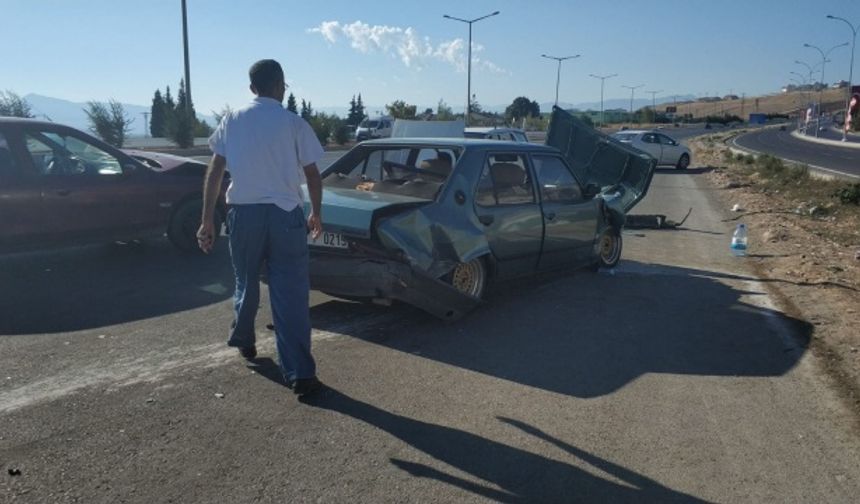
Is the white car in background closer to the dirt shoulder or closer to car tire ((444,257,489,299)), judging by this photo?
the dirt shoulder

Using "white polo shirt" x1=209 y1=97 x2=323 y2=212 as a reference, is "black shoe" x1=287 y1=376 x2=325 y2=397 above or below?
below

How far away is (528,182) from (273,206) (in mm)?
3307

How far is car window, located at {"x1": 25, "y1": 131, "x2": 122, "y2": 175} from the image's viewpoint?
23.7ft

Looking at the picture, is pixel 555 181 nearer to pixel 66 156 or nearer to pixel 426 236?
pixel 426 236

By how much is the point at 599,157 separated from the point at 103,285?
7.18m

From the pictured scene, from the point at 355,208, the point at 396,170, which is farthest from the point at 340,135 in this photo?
the point at 355,208

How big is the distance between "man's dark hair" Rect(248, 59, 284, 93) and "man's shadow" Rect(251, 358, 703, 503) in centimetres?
187

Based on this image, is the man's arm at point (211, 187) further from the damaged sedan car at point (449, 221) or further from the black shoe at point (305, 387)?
the damaged sedan car at point (449, 221)

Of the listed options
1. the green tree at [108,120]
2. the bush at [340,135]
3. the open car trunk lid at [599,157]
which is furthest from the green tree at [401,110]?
the open car trunk lid at [599,157]

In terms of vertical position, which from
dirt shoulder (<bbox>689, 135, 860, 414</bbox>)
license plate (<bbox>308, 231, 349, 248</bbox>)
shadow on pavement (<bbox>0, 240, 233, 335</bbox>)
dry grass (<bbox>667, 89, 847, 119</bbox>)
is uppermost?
dry grass (<bbox>667, 89, 847, 119</bbox>)

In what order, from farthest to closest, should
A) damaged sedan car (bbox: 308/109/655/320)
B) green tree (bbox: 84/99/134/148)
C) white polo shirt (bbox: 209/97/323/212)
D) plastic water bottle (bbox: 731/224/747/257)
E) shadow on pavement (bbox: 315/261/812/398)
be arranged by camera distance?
green tree (bbox: 84/99/134/148) < plastic water bottle (bbox: 731/224/747/257) < damaged sedan car (bbox: 308/109/655/320) < shadow on pavement (bbox: 315/261/812/398) < white polo shirt (bbox: 209/97/323/212)

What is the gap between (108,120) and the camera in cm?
3225

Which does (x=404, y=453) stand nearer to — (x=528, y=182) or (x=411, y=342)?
Result: (x=411, y=342)

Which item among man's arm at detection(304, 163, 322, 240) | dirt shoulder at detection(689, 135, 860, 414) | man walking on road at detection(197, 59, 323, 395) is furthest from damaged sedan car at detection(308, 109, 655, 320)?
dirt shoulder at detection(689, 135, 860, 414)
